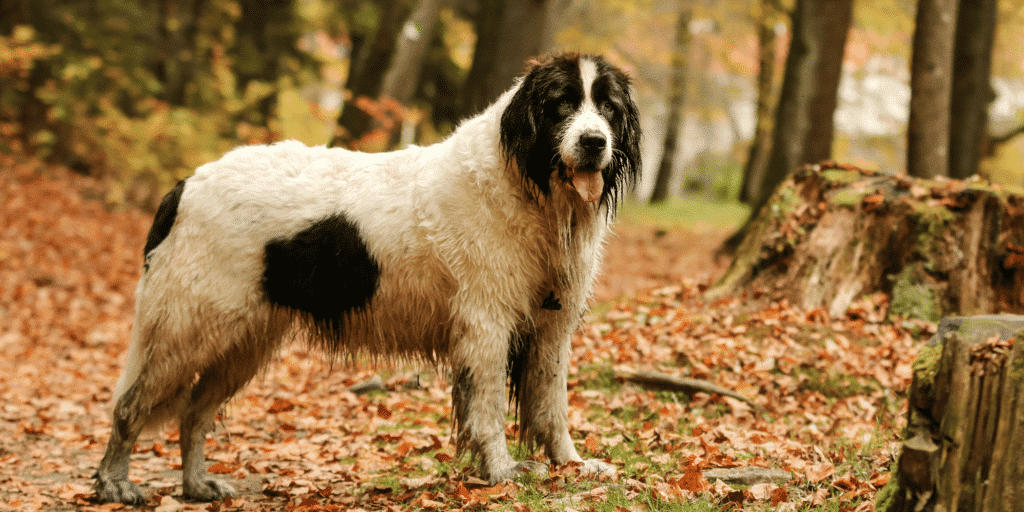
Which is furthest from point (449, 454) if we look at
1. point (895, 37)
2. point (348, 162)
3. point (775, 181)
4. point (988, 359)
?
point (895, 37)

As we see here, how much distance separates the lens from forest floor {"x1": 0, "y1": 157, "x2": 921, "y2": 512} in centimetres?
386

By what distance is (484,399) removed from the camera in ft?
13.3

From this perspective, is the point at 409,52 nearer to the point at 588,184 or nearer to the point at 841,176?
the point at 841,176

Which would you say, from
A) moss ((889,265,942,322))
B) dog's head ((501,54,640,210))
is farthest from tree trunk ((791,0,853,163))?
dog's head ((501,54,640,210))

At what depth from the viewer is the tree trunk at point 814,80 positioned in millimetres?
11578

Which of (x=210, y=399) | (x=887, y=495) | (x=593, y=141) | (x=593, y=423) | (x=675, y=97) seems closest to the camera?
(x=887, y=495)

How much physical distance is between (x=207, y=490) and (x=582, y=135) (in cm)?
286

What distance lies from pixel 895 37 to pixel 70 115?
60.4ft

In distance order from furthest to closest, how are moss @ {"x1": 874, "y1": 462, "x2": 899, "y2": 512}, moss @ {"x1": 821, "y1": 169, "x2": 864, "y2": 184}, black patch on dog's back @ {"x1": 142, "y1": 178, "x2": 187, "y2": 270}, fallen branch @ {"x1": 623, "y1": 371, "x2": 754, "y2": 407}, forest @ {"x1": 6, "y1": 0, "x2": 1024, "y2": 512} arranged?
moss @ {"x1": 821, "y1": 169, "x2": 864, "y2": 184} < fallen branch @ {"x1": 623, "y1": 371, "x2": 754, "y2": 407} < black patch on dog's back @ {"x1": 142, "y1": 178, "x2": 187, "y2": 270} < forest @ {"x1": 6, "y1": 0, "x2": 1024, "y2": 512} < moss @ {"x1": 874, "y1": 462, "x2": 899, "y2": 512}

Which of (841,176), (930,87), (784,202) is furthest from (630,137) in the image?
(930,87)

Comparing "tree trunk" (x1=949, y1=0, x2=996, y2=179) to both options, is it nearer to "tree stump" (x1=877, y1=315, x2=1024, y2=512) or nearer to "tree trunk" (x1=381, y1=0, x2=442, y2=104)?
"tree trunk" (x1=381, y1=0, x2=442, y2=104)

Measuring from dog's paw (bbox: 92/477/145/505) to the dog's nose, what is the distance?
305cm

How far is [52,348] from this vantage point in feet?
27.2

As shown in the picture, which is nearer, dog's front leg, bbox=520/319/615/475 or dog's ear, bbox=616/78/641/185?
dog's ear, bbox=616/78/641/185
